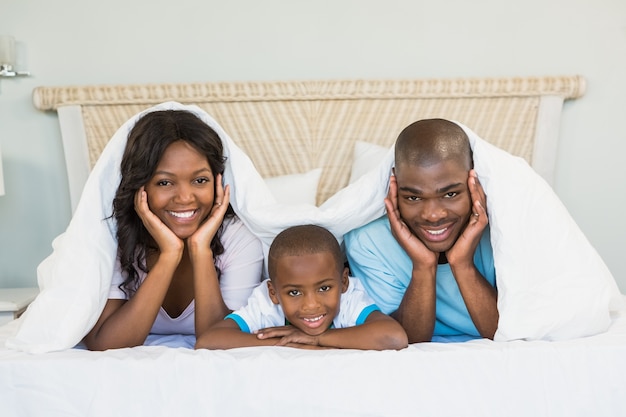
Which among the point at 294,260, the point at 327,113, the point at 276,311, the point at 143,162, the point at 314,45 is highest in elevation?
the point at 314,45

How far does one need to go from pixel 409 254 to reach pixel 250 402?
1.86 ft

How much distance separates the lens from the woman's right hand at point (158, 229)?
1.57m

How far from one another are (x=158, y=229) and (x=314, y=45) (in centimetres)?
142

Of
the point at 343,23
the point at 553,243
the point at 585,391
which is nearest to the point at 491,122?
the point at 343,23

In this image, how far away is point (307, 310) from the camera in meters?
1.48

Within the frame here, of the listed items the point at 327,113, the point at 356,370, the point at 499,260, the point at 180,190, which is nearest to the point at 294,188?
the point at 327,113

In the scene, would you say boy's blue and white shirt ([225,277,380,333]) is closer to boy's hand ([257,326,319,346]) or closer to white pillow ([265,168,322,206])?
boy's hand ([257,326,319,346])

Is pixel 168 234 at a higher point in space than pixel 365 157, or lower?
lower

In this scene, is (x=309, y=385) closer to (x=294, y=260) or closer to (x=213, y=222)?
(x=294, y=260)

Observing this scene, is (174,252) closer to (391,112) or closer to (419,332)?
(419,332)

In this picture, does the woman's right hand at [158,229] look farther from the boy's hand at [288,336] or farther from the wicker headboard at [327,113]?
the wicker headboard at [327,113]

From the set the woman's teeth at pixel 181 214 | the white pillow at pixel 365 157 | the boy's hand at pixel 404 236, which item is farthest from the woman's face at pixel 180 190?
the white pillow at pixel 365 157

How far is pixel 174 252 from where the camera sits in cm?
157

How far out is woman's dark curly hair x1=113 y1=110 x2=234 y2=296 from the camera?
62.2 inches
